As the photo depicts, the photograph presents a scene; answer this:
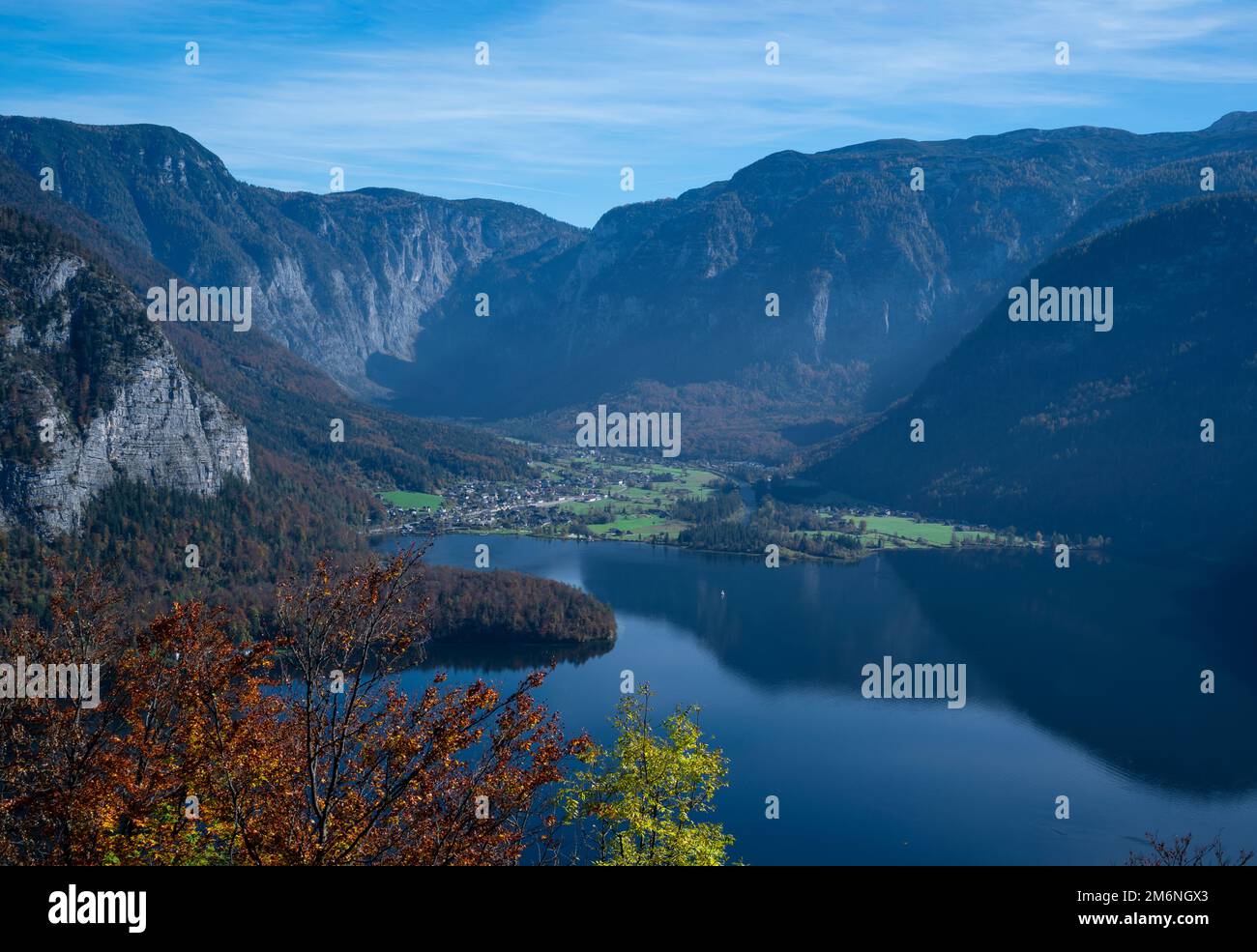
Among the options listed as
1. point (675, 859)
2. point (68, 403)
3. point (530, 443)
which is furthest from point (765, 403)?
point (675, 859)

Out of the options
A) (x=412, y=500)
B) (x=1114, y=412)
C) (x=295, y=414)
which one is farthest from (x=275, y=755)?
(x=295, y=414)

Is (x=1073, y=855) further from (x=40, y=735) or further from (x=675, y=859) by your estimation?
(x=40, y=735)

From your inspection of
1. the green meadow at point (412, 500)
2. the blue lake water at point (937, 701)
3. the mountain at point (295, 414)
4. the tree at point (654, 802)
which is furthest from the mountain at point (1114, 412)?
the tree at point (654, 802)

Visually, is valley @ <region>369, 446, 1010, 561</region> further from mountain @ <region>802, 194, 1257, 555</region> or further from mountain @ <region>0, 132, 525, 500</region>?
mountain @ <region>802, 194, 1257, 555</region>

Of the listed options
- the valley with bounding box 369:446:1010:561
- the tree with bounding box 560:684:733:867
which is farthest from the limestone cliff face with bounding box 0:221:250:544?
the tree with bounding box 560:684:733:867

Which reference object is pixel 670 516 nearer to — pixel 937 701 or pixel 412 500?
pixel 412 500

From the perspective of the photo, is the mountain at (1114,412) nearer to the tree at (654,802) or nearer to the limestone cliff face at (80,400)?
the limestone cliff face at (80,400)
